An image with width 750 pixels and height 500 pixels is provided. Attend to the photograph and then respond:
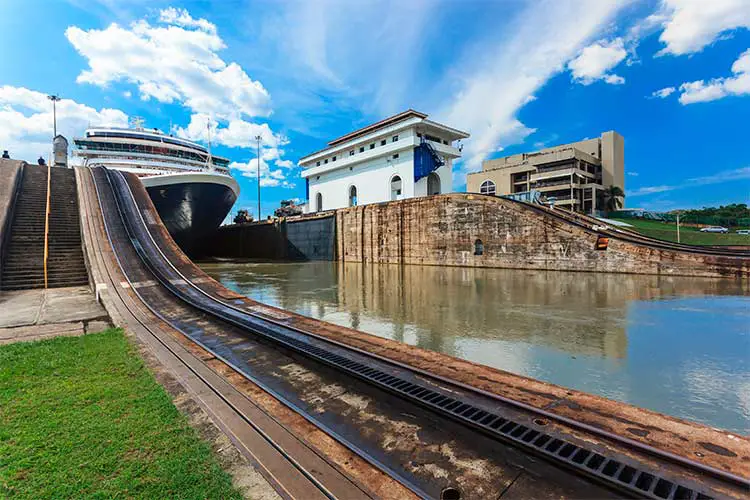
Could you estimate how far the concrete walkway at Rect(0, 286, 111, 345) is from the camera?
5832mm

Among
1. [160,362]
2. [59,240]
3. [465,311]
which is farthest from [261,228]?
[160,362]

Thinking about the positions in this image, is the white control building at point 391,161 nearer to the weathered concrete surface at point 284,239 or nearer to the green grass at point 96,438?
the weathered concrete surface at point 284,239

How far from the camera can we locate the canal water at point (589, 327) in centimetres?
450

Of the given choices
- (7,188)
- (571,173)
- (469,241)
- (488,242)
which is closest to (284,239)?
(469,241)

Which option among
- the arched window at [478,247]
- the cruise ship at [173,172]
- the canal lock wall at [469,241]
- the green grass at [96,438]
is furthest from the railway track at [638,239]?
the cruise ship at [173,172]

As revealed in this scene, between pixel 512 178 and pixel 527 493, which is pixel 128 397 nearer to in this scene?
pixel 527 493

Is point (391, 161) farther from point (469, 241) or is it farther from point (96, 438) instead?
point (96, 438)

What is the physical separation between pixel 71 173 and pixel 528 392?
23.4 metres

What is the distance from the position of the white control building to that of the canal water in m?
17.0

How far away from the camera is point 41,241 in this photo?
39.6 feet

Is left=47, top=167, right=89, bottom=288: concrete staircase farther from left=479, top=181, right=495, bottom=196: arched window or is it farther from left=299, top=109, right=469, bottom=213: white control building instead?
left=479, top=181, right=495, bottom=196: arched window

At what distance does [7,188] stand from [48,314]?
11576 mm

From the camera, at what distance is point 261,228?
116ft

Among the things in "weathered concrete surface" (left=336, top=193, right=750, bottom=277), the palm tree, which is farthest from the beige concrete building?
"weathered concrete surface" (left=336, top=193, right=750, bottom=277)
